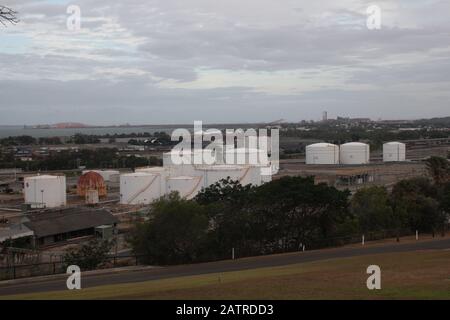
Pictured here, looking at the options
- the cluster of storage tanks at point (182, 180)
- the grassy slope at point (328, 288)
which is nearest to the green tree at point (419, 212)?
the grassy slope at point (328, 288)

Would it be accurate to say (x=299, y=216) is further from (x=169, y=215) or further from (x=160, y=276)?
(x=160, y=276)

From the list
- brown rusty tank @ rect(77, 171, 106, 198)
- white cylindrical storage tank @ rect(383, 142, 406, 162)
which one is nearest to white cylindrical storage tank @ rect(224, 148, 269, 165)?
brown rusty tank @ rect(77, 171, 106, 198)

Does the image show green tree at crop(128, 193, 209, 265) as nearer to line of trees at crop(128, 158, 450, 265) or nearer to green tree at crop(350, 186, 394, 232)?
line of trees at crop(128, 158, 450, 265)

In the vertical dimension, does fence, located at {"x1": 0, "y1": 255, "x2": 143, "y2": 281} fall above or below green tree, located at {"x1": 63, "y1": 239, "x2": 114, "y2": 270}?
below

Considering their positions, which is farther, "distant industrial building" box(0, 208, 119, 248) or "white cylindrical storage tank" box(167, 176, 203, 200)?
"white cylindrical storage tank" box(167, 176, 203, 200)

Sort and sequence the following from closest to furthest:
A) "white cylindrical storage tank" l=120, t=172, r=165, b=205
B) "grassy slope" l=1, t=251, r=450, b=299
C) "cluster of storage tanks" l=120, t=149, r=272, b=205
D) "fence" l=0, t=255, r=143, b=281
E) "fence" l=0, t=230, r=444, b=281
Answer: "grassy slope" l=1, t=251, r=450, b=299 < "fence" l=0, t=255, r=143, b=281 < "fence" l=0, t=230, r=444, b=281 < "cluster of storage tanks" l=120, t=149, r=272, b=205 < "white cylindrical storage tank" l=120, t=172, r=165, b=205

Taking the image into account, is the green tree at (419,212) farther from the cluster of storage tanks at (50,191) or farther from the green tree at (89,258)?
the cluster of storage tanks at (50,191)
